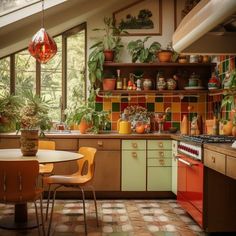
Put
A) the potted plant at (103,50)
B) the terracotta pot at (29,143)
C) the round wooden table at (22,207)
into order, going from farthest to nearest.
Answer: the potted plant at (103,50) < the terracotta pot at (29,143) < the round wooden table at (22,207)

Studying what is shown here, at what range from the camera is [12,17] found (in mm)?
4848

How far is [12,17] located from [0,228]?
250 cm

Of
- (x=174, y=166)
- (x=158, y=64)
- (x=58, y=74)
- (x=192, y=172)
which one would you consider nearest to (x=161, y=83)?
(x=158, y=64)

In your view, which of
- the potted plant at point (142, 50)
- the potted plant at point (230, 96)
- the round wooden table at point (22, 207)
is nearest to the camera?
the round wooden table at point (22, 207)

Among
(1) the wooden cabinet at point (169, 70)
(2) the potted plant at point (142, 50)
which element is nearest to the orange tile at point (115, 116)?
(1) the wooden cabinet at point (169, 70)

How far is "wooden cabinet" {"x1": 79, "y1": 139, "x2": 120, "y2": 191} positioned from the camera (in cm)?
507

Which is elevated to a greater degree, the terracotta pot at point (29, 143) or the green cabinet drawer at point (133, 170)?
the terracotta pot at point (29, 143)

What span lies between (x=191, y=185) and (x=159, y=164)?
1.16m

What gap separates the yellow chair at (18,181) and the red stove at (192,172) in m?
1.47

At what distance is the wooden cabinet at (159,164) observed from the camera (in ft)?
16.7

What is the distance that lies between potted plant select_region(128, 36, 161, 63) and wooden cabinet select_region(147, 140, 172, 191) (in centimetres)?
119

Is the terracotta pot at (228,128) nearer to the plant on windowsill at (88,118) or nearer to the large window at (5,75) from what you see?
the plant on windowsill at (88,118)

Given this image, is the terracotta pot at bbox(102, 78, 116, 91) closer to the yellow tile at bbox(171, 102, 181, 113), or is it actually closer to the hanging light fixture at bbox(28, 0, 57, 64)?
the yellow tile at bbox(171, 102, 181, 113)

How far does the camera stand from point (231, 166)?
2838mm
